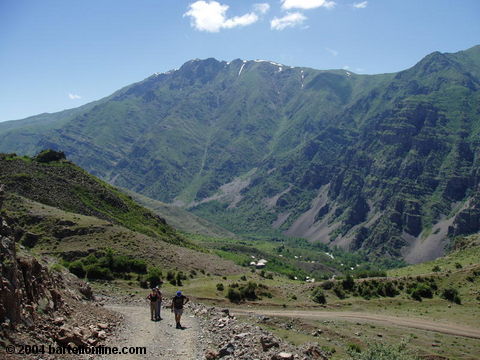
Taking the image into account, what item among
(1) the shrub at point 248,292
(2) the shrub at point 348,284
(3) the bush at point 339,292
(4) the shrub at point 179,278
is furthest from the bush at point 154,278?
(2) the shrub at point 348,284

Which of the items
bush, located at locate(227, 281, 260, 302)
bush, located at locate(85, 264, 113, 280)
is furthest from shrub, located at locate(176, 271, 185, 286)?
bush, located at locate(85, 264, 113, 280)

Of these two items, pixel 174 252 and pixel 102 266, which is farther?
pixel 174 252

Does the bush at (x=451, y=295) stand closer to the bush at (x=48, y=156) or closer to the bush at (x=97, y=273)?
the bush at (x=97, y=273)

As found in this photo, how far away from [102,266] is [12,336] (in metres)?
38.2

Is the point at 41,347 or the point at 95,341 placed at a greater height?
the point at 41,347

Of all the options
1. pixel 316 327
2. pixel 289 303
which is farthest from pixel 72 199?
pixel 316 327

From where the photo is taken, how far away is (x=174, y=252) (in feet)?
230

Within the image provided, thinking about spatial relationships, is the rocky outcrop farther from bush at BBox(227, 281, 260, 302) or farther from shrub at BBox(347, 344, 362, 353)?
bush at BBox(227, 281, 260, 302)

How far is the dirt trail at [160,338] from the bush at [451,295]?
128ft

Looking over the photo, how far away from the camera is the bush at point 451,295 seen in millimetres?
54531

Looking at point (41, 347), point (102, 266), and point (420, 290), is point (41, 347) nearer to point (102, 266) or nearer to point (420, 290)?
point (102, 266)

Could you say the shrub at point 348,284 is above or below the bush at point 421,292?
above

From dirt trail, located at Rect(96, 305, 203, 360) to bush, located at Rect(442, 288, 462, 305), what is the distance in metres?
39.1

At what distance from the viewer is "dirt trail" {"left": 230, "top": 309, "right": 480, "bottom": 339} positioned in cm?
4294
